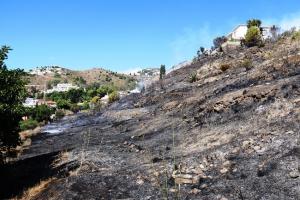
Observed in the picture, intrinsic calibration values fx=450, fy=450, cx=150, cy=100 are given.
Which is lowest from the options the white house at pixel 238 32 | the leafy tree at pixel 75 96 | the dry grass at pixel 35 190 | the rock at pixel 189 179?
the dry grass at pixel 35 190

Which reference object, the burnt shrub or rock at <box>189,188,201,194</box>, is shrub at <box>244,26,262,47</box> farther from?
rock at <box>189,188,201,194</box>

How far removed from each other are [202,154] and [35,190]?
8.18 meters

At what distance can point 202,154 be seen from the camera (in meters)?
21.6

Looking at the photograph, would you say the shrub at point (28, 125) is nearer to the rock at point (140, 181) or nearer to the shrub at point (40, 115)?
the shrub at point (40, 115)

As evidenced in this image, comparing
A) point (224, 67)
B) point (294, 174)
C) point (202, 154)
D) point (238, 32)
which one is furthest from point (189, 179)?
point (238, 32)

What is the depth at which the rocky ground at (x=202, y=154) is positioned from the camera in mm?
17219

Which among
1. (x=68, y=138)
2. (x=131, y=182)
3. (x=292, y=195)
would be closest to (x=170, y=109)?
(x=68, y=138)

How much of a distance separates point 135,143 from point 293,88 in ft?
35.7

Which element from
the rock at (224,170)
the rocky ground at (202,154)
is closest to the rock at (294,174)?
the rocky ground at (202,154)

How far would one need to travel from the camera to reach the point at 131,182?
19.3 m

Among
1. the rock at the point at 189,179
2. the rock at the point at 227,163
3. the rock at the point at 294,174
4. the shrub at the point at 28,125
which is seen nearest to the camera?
the rock at the point at 294,174

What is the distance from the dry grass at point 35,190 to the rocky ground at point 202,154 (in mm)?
536

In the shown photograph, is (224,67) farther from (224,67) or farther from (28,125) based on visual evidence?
(28,125)

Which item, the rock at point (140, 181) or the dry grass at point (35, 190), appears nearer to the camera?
the rock at point (140, 181)
